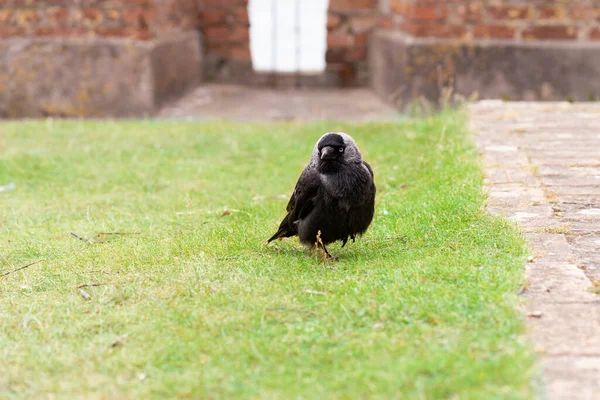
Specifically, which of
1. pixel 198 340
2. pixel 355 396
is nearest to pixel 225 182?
pixel 198 340

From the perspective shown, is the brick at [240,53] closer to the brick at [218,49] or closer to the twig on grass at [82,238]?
the brick at [218,49]

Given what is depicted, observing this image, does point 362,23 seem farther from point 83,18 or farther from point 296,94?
point 83,18

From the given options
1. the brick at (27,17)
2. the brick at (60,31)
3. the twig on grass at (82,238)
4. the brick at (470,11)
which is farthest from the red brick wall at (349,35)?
the twig on grass at (82,238)

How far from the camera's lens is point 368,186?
3.93 m

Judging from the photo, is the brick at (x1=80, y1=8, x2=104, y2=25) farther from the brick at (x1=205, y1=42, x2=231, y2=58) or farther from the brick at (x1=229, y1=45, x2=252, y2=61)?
the brick at (x1=229, y1=45, x2=252, y2=61)

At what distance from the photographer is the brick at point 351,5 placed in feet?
34.7

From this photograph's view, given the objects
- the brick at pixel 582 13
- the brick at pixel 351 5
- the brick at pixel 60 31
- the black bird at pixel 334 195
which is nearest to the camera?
the black bird at pixel 334 195

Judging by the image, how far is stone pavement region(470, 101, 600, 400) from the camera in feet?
8.34

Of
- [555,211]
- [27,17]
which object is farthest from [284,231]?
[27,17]

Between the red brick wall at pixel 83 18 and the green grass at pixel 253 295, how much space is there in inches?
129

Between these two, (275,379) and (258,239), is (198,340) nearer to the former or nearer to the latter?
(275,379)

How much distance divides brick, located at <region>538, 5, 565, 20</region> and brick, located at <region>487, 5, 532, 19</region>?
125 mm

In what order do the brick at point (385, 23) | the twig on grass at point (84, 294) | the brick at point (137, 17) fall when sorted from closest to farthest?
the twig on grass at point (84, 294), the brick at point (137, 17), the brick at point (385, 23)

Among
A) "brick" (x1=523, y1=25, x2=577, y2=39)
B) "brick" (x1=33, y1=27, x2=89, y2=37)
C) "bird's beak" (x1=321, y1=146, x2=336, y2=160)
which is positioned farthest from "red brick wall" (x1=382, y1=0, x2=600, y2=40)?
"bird's beak" (x1=321, y1=146, x2=336, y2=160)
